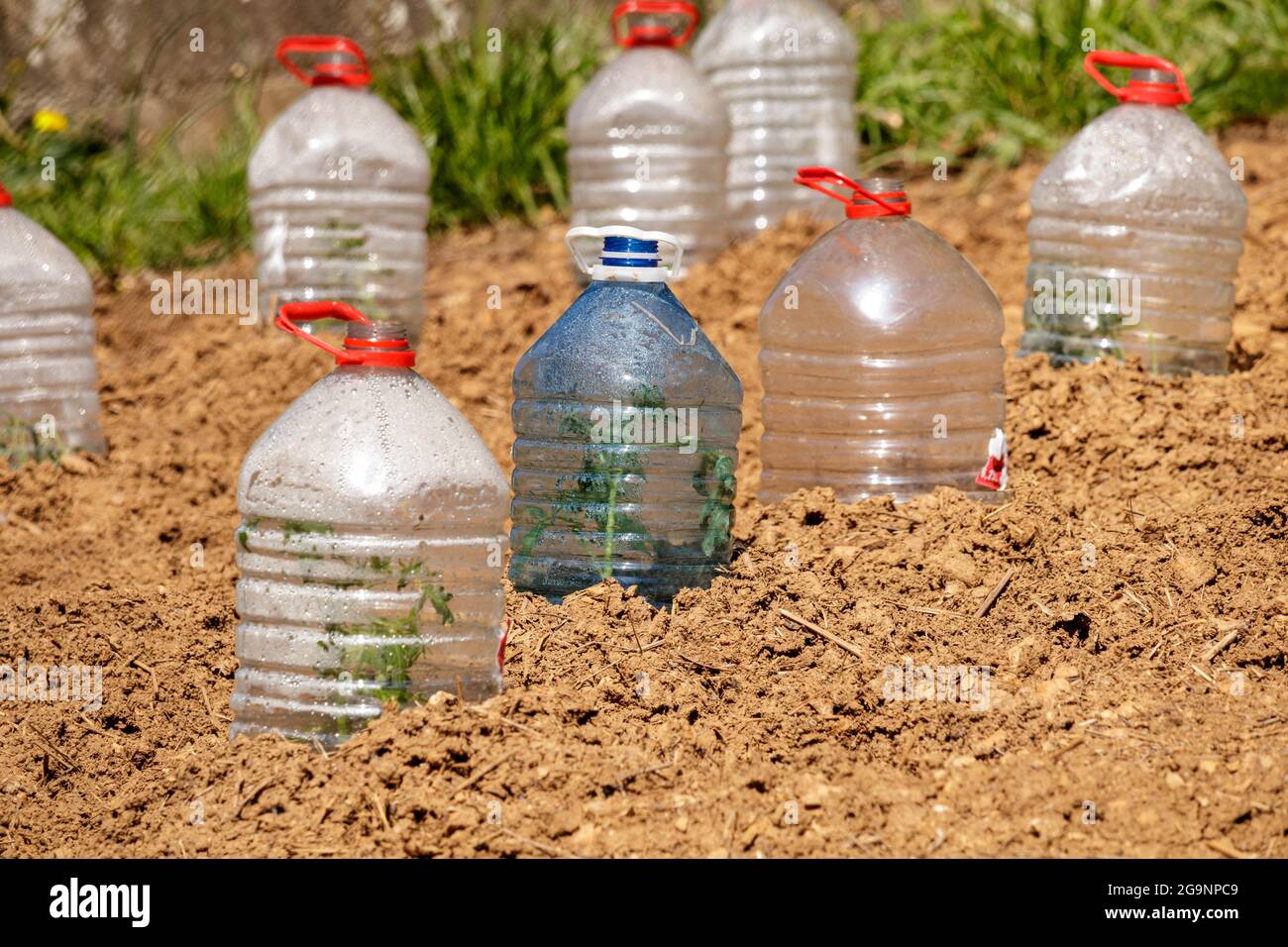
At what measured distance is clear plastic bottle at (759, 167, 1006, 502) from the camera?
4.55m

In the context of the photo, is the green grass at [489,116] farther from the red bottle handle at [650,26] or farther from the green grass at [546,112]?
the red bottle handle at [650,26]

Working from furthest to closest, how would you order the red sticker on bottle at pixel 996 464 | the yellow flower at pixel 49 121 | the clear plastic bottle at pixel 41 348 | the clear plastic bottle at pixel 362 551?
the yellow flower at pixel 49 121, the clear plastic bottle at pixel 41 348, the red sticker on bottle at pixel 996 464, the clear plastic bottle at pixel 362 551

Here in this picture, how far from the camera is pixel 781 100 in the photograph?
24.5ft

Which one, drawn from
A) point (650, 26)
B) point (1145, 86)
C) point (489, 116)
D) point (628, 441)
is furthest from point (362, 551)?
point (489, 116)

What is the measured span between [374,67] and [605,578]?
16.1 ft

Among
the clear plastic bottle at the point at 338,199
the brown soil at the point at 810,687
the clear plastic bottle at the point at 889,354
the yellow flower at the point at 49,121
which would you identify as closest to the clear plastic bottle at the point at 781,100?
the clear plastic bottle at the point at 338,199

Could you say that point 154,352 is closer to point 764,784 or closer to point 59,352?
point 59,352

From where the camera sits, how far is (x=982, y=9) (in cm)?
780

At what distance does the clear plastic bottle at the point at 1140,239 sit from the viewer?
5.30 metres

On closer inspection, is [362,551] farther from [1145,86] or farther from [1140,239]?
[1145,86]

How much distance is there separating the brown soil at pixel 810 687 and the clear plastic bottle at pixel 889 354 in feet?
0.85

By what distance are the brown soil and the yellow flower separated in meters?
3.25

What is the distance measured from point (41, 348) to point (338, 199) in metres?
1.37

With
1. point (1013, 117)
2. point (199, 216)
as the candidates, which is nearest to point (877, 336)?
point (1013, 117)
